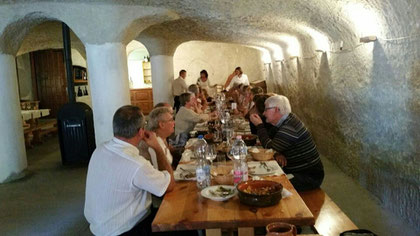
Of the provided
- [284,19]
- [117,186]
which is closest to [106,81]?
[284,19]

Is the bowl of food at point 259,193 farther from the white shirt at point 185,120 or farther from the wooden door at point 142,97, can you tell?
the wooden door at point 142,97

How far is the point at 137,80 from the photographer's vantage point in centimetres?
1540

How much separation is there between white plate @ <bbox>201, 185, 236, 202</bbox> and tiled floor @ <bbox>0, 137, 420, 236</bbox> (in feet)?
6.55

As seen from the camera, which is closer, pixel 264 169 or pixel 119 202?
pixel 119 202

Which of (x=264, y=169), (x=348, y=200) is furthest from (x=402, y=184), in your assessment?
(x=264, y=169)

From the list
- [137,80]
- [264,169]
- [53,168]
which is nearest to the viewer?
[264,169]

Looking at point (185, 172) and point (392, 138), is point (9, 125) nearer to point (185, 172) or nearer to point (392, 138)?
point (185, 172)

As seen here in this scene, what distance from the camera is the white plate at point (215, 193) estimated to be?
221cm

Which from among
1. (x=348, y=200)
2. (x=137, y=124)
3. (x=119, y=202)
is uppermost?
(x=137, y=124)

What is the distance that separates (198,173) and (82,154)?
181 inches

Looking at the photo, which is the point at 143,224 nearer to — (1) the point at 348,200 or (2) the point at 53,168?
(1) the point at 348,200

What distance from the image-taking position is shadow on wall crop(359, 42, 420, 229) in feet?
A: 11.4

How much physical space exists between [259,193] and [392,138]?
2392 millimetres

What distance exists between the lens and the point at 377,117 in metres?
4.22
